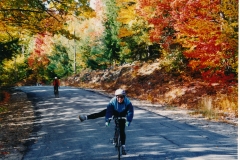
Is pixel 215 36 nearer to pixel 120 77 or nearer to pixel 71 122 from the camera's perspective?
pixel 71 122

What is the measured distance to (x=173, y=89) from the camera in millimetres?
20047

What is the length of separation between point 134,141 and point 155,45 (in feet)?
63.9

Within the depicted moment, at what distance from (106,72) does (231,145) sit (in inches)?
978

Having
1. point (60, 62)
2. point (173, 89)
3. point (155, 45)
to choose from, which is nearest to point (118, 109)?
point (173, 89)

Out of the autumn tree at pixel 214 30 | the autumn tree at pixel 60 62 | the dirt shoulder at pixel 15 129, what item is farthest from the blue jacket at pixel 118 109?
the autumn tree at pixel 60 62

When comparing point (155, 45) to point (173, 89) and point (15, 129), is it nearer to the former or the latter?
point (173, 89)

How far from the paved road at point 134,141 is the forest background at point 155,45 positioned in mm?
3994

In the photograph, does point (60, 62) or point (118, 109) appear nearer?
point (118, 109)

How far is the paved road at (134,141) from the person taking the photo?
6.81 meters

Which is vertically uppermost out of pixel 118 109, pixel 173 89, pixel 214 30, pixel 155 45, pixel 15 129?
pixel 155 45

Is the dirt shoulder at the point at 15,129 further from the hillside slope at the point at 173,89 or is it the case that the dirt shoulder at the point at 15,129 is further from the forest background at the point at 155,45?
the hillside slope at the point at 173,89

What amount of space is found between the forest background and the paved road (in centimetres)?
399

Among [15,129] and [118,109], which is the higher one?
[118,109]

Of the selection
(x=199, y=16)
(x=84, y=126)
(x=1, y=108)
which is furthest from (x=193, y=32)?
(x=1, y=108)
